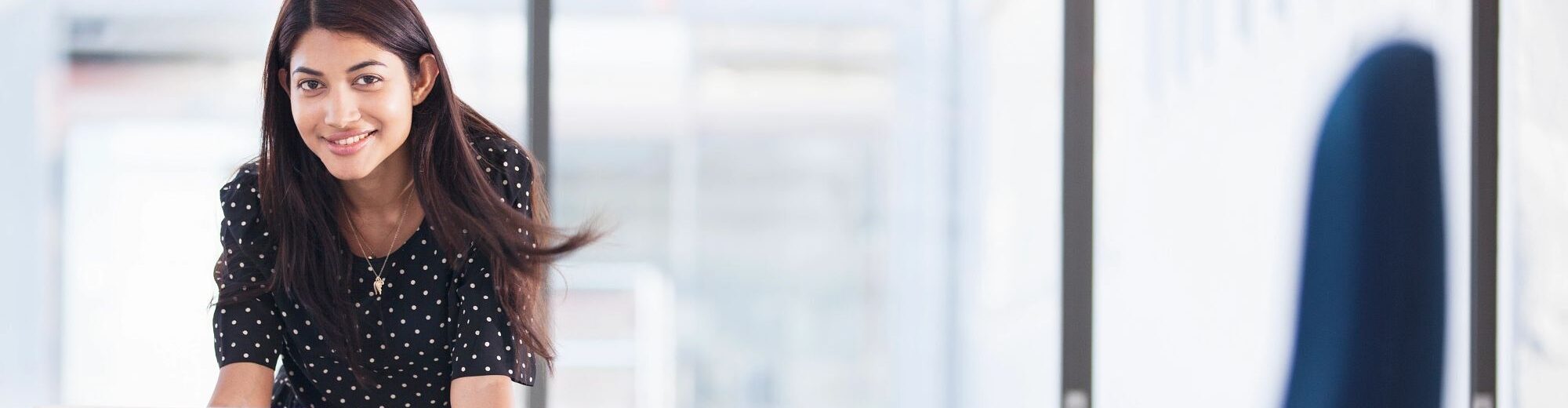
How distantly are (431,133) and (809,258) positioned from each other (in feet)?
6.70

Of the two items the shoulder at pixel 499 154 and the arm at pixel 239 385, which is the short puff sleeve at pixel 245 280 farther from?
the shoulder at pixel 499 154

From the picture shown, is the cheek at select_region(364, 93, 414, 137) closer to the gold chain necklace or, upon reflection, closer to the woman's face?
the woman's face

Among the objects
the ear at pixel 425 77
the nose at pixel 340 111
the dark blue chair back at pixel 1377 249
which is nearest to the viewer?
the nose at pixel 340 111

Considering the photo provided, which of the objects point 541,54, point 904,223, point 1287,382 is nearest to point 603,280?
point 904,223

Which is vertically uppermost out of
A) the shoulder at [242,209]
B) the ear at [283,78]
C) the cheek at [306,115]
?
the ear at [283,78]

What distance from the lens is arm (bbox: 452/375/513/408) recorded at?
116cm

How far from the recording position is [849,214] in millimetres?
3094

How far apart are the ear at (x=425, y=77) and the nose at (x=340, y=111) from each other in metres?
0.10

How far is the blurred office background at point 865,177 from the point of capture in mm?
2547

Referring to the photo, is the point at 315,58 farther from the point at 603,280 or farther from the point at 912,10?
the point at 603,280

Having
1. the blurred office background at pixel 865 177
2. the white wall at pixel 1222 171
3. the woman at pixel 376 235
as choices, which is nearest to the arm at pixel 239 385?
the woman at pixel 376 235

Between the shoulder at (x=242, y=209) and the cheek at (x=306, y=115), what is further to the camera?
the shoulder at (x=242, y=209)

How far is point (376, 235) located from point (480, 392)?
0.73 ft

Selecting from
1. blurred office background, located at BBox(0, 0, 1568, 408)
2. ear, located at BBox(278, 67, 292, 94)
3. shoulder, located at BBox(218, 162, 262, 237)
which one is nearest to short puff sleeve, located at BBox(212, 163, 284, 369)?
shoulder, located at BBox(218, 162, 262, 237)
